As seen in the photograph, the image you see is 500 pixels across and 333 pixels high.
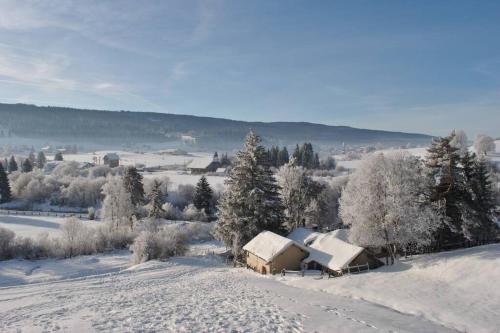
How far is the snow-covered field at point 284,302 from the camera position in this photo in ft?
51.0

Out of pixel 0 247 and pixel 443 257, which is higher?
pixel 443 257

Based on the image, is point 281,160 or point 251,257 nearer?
point 251,257

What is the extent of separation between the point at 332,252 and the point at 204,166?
109m

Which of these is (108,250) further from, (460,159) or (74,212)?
(460,159)

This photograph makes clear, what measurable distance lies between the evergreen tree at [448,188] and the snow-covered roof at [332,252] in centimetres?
884

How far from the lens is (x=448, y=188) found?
1419 inches

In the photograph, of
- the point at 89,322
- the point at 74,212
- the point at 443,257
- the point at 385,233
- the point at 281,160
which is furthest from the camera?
the point at 281,160

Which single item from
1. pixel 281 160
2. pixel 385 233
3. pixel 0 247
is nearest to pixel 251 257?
pixel 385 233

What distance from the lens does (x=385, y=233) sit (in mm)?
34750

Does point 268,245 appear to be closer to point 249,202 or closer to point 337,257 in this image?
point 337,257

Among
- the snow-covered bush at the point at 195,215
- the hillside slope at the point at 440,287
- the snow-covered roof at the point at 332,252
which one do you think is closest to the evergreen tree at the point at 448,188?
the hillside slope at the point at 440,287

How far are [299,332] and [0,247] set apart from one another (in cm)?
5224

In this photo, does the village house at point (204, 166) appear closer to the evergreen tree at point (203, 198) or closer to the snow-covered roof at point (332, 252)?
the evergreen tree at point (203, 198)

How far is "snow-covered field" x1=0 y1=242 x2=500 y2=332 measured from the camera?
15555 millimetres
